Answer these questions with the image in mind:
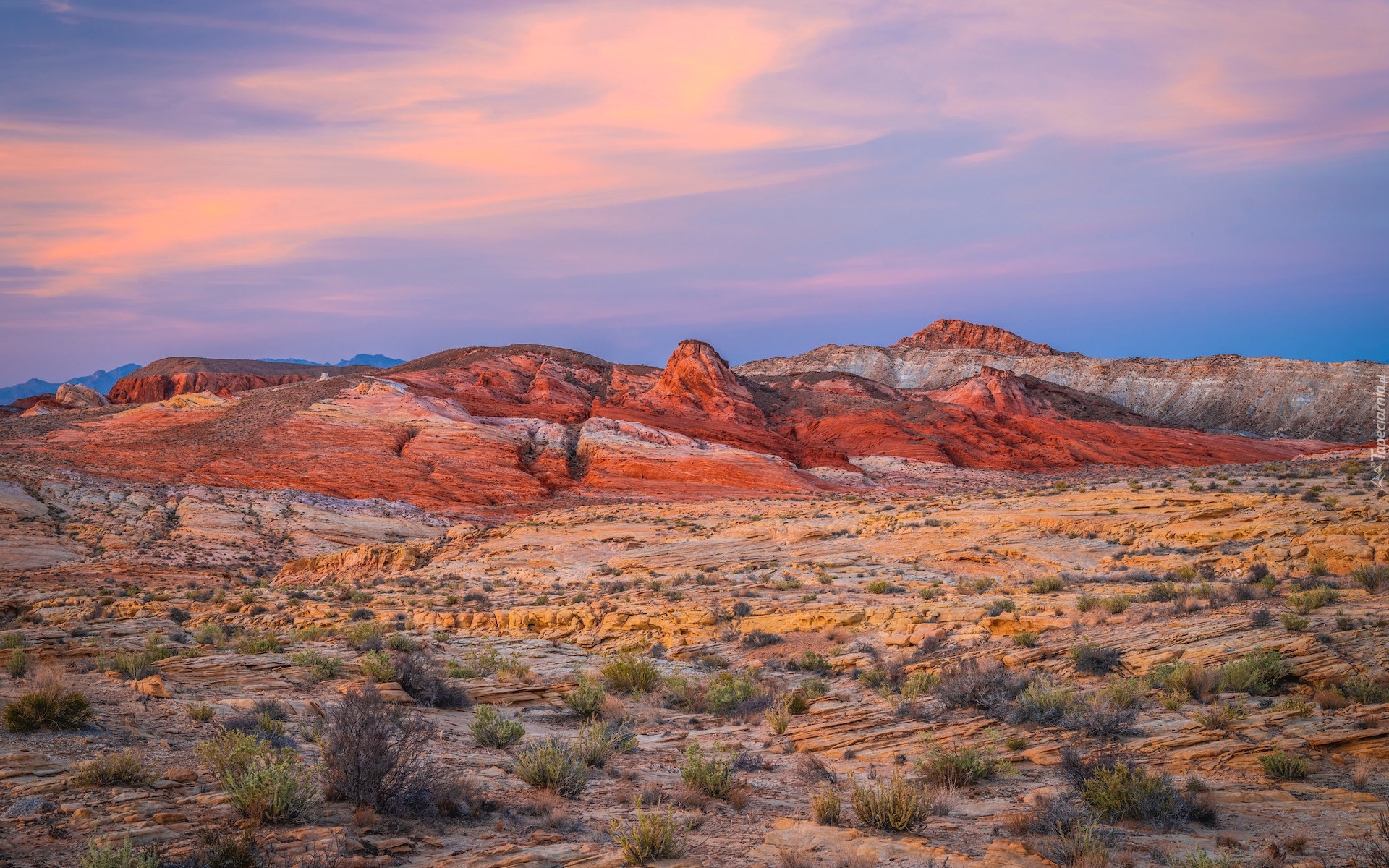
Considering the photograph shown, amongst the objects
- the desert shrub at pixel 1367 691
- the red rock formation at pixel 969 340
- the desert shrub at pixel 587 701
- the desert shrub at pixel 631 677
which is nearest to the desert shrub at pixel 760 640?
the desert shrub at pixel 631 677

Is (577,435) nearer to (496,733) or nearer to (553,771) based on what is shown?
(496,733)

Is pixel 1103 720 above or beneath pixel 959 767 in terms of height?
above

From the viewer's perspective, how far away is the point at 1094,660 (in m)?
9.90

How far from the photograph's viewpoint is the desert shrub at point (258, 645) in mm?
11359

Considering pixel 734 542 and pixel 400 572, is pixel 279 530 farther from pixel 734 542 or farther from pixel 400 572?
pixel 734 542

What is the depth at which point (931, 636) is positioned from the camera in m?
12.2

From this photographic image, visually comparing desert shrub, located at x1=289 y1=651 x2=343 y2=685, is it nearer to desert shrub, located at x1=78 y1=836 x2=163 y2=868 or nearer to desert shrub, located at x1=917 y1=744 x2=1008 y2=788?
desert shrub, located at x1=78 y1=836 x2=163 y2=868

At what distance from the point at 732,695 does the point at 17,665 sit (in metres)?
8.52

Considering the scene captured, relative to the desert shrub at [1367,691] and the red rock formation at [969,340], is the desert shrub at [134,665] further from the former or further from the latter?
the red rock formation at [969,340]

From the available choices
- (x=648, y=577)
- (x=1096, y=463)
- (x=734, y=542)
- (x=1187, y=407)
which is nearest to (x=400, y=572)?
(x=648, y=577)

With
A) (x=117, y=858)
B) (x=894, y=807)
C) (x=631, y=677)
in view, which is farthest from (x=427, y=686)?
(x=894, y=807)

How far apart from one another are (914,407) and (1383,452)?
53429 millimetres

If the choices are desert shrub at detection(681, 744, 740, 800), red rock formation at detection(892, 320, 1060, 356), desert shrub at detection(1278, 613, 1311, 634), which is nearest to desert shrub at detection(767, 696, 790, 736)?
desert shrub at detection(681, 744, 740, 800)

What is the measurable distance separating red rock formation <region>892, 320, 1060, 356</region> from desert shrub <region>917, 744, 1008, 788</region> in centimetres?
12726
